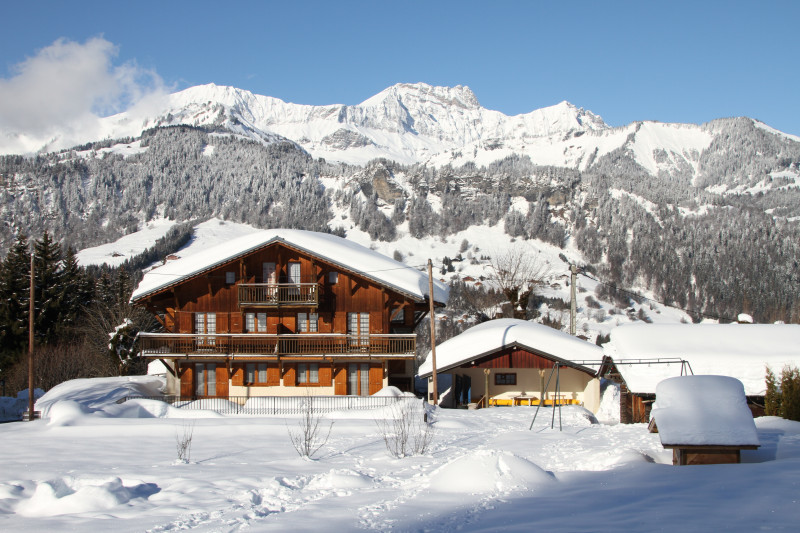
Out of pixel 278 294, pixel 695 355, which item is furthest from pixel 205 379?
pixel 695 355

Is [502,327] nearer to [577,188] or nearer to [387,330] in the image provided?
[387,330]

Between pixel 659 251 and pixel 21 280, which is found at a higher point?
pixel 659 251

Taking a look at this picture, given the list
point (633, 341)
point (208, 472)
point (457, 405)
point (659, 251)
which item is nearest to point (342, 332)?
point (457, 405)

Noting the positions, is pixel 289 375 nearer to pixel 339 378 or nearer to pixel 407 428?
pixel 339 378

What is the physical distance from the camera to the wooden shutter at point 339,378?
35.6 m

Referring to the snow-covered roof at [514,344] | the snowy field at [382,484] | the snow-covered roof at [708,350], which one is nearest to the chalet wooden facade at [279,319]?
the snow-covered roof at [514,344]

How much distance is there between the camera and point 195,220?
633 feet

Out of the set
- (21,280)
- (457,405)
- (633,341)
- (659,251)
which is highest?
(659,251)

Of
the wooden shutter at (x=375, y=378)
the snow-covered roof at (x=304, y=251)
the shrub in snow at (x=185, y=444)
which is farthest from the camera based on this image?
the wooden shutter at (x=375, y=378)

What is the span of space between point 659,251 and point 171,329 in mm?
145939

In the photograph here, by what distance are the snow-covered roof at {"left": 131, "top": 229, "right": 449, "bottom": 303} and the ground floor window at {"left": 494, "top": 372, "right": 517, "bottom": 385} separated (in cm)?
511

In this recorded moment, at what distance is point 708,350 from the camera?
28797 millimetres

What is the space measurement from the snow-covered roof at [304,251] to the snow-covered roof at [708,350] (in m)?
10.7

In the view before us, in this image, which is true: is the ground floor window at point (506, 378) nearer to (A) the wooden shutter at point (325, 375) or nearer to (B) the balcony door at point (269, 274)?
(A) the wooden shutter at point (325, 375)
